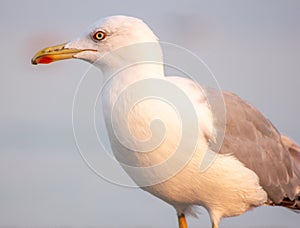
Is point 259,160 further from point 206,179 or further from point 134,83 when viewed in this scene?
point 134,83

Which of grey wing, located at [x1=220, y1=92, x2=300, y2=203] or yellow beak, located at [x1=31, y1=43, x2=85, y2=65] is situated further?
grey wing, located at [x1=220, y1=92, x2=300, y2=203]

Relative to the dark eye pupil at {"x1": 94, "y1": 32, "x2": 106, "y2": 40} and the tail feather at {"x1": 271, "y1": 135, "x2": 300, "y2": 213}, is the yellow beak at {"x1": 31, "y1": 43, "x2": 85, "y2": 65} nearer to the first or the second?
the dark eye pupil at {"x1": 94, "y1": 32, "x2": 106, "y2": 40}

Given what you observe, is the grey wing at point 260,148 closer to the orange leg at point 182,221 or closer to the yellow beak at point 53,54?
the orange leg at point 182,221

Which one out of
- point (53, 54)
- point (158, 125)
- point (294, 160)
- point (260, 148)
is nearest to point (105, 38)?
point (53, 54)

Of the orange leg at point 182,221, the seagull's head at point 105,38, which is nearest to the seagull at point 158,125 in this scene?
the seagull's head at point 105,38

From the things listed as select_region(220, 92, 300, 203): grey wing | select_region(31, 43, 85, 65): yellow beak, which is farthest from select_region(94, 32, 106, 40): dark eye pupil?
select_region(220, 92, 300, 203): grey wing

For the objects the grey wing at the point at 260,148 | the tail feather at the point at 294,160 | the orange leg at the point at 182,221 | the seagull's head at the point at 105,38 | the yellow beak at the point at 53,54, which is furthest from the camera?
the tail feather at the point at 294,160

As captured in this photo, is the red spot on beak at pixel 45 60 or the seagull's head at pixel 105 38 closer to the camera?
the seagull's head at pixel 105 38
